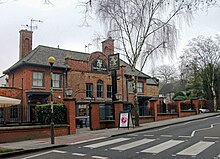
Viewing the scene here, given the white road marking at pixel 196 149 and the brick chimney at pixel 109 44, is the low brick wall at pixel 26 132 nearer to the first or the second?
the brick chimney at pixel 109 44

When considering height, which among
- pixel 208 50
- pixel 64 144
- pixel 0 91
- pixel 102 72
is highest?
pixel 208 50

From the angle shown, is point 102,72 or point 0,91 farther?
point 102,72

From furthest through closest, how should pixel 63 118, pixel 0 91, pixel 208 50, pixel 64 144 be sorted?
1. pixel 208 50
2. pixel 0 91
3. pixel 63 118
4. pixel 64 144

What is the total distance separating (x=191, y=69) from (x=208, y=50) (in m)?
3.87

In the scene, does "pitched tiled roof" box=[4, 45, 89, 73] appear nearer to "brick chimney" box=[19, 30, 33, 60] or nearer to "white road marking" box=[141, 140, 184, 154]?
"brick chimney" box=[19, 30, 33, 60]

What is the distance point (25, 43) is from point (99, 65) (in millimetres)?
8909

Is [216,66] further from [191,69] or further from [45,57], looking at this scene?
[45,57]

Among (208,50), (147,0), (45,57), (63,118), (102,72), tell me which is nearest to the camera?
(63,118)

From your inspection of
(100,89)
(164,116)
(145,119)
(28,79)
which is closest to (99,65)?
(100,89)

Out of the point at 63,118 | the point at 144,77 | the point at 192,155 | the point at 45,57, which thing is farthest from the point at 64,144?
the point at 144,77

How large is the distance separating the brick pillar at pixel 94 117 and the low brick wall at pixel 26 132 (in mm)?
3388

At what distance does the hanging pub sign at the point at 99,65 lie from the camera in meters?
33.2

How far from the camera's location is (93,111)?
2162 cm

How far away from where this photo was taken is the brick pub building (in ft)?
90.0
